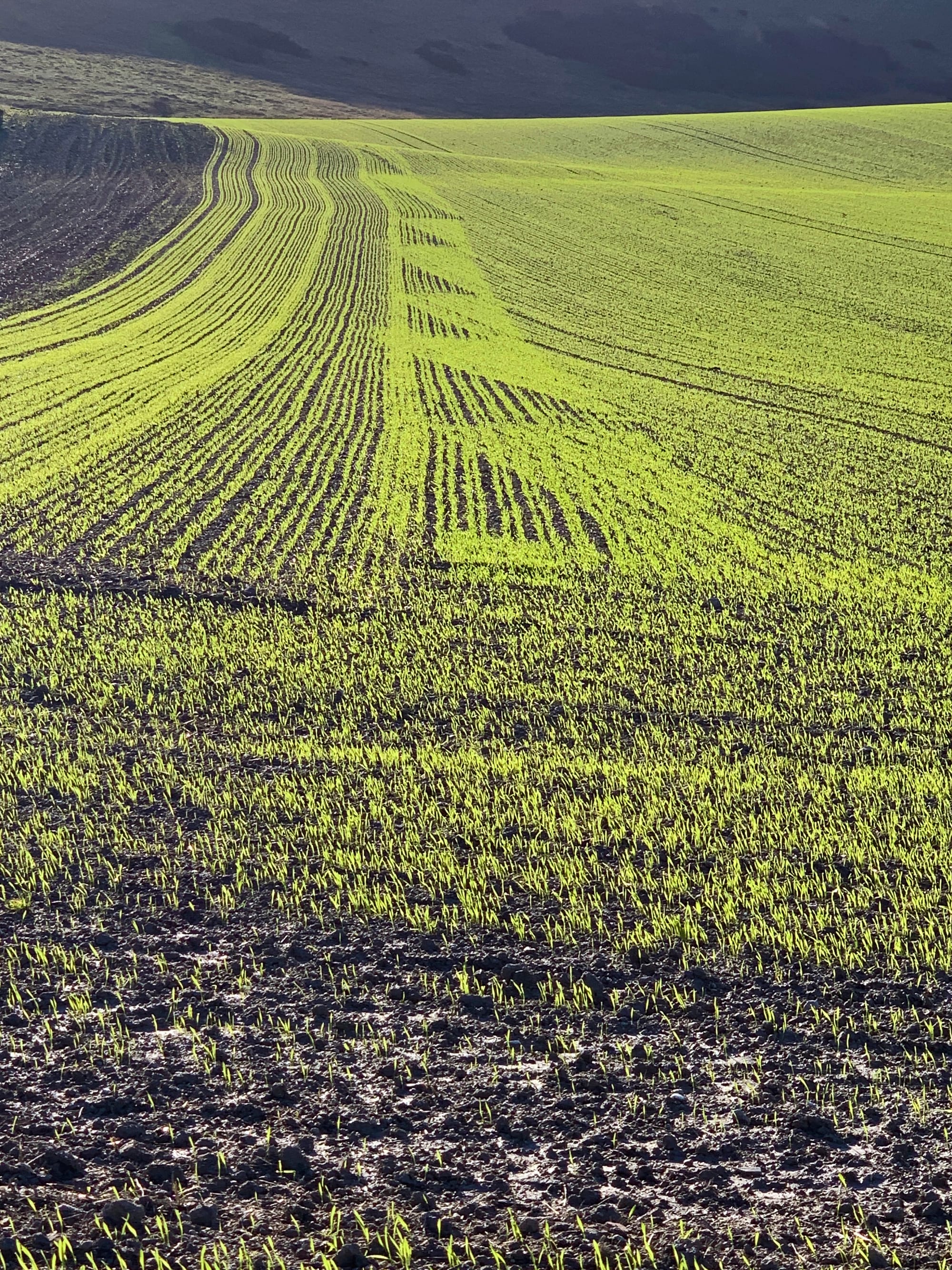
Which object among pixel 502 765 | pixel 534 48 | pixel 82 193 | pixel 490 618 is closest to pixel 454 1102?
pixel 502 765

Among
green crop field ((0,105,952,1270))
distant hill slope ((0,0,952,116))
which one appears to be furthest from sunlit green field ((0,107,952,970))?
distant hill slope ((0,0,952,116))

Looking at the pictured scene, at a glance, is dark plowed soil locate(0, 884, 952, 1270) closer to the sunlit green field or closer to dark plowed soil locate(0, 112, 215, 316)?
the sunlit green field

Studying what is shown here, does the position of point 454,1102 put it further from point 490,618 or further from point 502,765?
point 490,618

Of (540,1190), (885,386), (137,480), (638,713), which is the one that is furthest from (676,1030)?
(885,386)

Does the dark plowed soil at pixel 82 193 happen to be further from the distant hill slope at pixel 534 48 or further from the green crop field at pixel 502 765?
the distant hill slope at pixel 534 48

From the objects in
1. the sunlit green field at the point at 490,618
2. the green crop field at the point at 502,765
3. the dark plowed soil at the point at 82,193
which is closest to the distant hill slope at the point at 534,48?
the dark plowed soil at the point at 82,193

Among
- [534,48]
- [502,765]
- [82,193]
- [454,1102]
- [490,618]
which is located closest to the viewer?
[454,1102]
